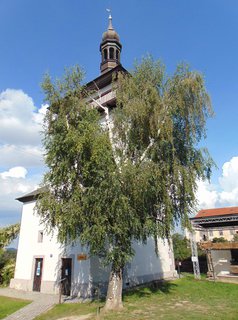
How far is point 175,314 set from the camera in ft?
34.8

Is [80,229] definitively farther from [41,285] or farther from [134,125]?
[41,285]

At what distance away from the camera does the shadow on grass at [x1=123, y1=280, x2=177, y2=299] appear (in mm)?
15226

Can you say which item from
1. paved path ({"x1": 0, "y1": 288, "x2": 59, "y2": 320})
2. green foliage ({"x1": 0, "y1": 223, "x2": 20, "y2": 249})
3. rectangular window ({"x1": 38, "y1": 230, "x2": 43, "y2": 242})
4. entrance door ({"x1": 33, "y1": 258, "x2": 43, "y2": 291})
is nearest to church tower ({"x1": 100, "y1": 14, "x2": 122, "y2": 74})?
rectangular window ({"x1": 38, "y1": 230, "x2": 43, "y2": 242})

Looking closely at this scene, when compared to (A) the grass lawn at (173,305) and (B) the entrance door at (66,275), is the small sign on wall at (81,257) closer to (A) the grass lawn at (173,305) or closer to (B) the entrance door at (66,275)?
(B) the entrance door at (66,275)

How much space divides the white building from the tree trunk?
3577mm

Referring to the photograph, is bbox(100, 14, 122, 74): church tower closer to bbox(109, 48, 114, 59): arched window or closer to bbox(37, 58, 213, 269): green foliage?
bbox(109, 48, 114, 59): arched window

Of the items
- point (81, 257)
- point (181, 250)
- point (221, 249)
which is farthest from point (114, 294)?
point (181, 250)

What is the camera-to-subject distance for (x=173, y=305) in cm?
1243

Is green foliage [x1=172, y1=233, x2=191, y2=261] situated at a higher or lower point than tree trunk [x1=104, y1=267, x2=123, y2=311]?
higher

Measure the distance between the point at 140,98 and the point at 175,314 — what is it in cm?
983

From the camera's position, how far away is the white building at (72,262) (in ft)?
50.9

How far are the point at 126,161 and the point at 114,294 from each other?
6104mm

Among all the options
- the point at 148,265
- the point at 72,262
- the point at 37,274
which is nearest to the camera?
the point at 72,262

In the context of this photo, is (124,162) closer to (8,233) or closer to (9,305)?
(9,305)
